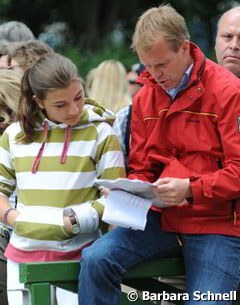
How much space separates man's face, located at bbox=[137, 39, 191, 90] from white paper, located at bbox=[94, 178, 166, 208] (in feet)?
1.79

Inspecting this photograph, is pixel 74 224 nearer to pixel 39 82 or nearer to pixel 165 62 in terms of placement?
pixel 39 82

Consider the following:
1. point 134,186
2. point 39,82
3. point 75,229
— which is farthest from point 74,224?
point 39,82

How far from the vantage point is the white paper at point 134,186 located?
4254mm

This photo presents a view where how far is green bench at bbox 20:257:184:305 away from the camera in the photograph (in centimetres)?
448

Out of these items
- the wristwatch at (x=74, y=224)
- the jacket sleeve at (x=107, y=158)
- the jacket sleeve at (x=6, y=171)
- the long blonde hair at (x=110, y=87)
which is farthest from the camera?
the long blonde hair at (x=110, y=87)

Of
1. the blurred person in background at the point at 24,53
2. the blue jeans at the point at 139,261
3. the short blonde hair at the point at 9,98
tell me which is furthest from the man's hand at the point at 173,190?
the blurred person in background at the point at 24,53

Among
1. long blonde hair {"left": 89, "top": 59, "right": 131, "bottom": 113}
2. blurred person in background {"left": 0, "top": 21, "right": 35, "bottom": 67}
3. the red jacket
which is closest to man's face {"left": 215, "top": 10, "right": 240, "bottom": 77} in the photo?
the red jacket

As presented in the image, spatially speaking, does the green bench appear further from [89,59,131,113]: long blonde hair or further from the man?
[89,59,131,113]: long blonde hair

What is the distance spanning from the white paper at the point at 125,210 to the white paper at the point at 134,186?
0.03 metres

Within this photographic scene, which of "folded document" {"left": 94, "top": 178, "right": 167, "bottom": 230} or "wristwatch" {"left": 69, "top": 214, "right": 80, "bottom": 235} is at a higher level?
"folded document" {"left": 94, "top": 178, "right": 167, "bottom": 230}

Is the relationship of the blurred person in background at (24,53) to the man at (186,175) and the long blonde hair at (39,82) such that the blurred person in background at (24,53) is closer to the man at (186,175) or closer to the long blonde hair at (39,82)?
the long blonde hair at (39,82)

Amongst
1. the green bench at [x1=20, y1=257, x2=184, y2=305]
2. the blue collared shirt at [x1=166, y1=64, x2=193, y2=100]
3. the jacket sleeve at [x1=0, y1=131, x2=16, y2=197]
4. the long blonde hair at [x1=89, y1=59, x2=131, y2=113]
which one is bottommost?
the long blonde hair at [x1=89, y1=59, x2=131, y2=113]

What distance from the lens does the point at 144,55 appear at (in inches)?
176

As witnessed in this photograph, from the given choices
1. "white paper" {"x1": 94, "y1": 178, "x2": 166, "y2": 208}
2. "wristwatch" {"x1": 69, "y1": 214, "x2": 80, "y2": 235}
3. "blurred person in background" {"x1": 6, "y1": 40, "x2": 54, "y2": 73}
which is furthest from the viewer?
"blurred person in background" {"x1": 6, "y1": 40, "x2": 54, "y2": 73}
